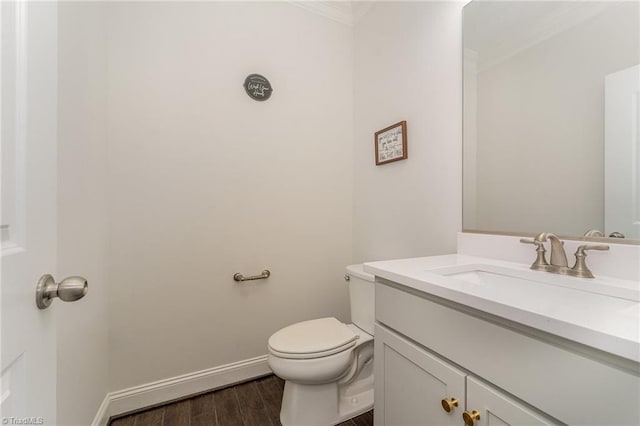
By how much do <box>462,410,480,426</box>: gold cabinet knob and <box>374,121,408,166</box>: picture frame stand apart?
3.89 ft

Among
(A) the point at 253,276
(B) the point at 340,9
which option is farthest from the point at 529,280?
(B) the point at 340,9

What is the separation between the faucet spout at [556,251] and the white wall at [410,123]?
410mm

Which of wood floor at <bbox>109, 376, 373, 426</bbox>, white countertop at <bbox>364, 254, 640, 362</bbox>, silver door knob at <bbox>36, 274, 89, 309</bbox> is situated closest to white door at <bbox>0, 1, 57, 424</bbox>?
silver door knob at <bbox>36, 274, 89, 309</bbox>

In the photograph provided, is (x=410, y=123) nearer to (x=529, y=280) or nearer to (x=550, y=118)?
(x=550, y=118)

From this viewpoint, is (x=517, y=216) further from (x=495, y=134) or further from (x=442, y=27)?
(x=442, y=27)

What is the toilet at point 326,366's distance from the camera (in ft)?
3.88

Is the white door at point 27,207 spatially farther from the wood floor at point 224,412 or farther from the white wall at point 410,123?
the white wall at point 410,123

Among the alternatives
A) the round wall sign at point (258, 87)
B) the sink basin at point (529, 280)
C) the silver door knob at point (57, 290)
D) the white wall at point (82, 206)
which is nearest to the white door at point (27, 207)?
the silver door knob at point (57, 290)

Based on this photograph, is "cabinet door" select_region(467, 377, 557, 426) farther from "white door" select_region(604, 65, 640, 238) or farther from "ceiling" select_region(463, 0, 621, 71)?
"ceiling" select_region(463, 0, 621, 71)

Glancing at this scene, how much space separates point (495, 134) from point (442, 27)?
2.05 feet

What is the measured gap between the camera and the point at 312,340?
1.26 metres

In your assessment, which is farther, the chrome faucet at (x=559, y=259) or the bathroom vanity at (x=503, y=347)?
the chrome faucet at (x=559, y=259)

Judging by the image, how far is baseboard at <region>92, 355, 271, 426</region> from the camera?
4.38 feet

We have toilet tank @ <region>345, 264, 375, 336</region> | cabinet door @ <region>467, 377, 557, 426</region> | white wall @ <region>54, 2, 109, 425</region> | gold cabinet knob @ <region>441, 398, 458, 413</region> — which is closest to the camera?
cabinet door @ <region>467, 377, 557, 426</region>
